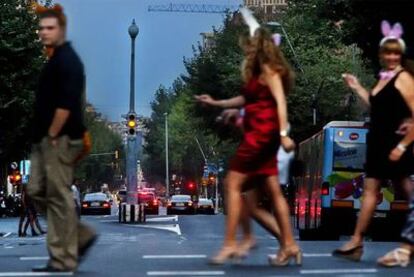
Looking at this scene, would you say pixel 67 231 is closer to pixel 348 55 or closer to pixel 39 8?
pixel 39 8

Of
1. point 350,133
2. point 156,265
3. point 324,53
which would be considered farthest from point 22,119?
point 156,265

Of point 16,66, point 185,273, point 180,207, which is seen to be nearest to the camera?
point 185,273

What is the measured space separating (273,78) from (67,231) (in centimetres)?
195

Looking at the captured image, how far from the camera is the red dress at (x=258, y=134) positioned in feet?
31.1

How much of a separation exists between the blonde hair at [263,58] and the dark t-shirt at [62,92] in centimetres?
132

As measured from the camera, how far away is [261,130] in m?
9.48

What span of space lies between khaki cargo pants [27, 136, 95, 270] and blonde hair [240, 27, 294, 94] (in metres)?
→ 1.49

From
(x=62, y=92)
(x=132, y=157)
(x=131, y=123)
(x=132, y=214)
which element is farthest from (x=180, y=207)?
(x=62, y=92)

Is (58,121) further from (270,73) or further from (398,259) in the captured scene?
(398,259)

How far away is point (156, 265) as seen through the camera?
10.1m

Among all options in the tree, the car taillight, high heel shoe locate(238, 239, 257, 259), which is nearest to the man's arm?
high heel shoe locate(238, 239, 257, 259)

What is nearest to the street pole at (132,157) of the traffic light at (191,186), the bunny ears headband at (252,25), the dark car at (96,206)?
the dark car at (96,206)

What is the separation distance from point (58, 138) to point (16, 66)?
44178 millimetres

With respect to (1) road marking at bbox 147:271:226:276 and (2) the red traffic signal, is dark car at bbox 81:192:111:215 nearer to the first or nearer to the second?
(2) the red traffic signal
